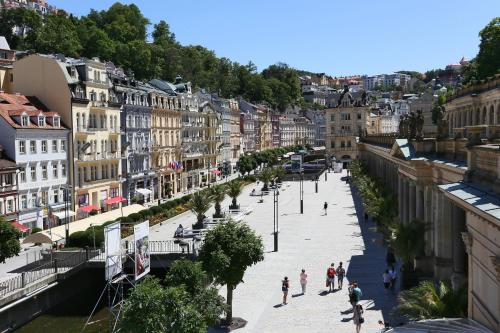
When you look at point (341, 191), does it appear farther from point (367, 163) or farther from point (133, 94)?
point (133, 94)

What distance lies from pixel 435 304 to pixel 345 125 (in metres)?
136

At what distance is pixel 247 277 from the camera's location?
3334 centimetres

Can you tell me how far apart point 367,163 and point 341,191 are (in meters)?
8.04

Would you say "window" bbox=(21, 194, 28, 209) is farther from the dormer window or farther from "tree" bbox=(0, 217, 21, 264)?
"tree" bbox=(0, 217, 21, 264)

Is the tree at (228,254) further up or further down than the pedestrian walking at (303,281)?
further up

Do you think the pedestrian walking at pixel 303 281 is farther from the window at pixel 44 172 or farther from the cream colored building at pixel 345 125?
the cream colored building at pixel 345 125

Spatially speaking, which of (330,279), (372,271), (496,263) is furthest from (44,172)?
(496,263)

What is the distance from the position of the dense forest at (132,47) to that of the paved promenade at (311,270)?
5535cm

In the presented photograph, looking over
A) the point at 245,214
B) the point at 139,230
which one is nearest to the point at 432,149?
the point at 139,230

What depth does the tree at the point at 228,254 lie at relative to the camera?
24562mm

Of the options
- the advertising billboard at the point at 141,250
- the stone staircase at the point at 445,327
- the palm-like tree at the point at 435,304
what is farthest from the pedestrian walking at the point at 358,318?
the advertising billboard at the point at 141,250

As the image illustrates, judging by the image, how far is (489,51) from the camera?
7494 cm

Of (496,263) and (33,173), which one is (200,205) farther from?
(496,263)

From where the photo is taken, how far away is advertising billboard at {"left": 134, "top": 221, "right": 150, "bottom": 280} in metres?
26.7
